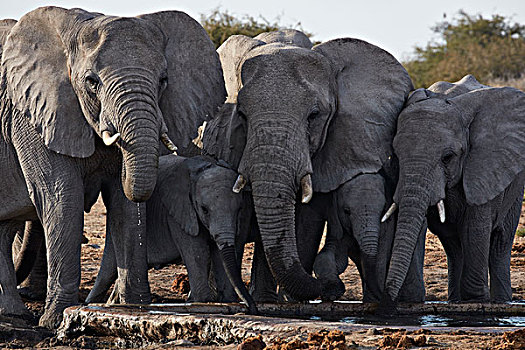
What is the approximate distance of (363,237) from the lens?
22.9 ft

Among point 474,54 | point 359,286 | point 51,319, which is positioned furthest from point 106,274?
point 474,54

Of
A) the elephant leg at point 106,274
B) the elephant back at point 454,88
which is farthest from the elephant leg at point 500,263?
the elephant leg at point 106,274

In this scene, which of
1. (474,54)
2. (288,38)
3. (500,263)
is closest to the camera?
(288,38)

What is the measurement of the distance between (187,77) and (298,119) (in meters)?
0.85

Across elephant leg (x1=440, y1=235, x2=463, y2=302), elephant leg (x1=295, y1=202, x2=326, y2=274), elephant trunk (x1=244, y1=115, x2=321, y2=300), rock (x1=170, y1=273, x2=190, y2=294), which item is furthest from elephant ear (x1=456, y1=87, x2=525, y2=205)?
rock (x1=170, y1=273, x2=190, y2=294)

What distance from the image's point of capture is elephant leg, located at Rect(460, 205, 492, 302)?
7254mm

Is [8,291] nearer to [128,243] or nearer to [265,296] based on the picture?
[128,243]

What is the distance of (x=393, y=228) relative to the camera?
23.9 ft

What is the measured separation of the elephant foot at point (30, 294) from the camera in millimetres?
8038

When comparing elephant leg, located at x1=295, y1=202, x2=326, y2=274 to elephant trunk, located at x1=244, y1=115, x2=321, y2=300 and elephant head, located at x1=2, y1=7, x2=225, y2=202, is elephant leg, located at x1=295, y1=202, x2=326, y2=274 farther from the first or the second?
elephant head, located at x1=2, y1=7, x2=225, y2=202

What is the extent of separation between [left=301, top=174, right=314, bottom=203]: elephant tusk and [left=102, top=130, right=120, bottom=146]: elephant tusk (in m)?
1.30

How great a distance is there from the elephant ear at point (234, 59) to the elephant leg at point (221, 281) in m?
1.09

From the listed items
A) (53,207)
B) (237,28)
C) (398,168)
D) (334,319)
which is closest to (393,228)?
(398,168)

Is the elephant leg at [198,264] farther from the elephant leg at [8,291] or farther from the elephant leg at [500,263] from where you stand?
the elephant leg at [500,263]
